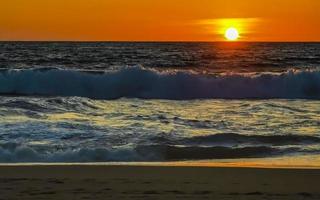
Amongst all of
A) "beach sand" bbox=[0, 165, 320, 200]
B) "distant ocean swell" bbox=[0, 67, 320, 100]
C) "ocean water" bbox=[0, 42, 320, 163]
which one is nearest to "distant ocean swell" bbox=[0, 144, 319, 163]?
"ocean water" bbox=[0, 42, 320, 163]

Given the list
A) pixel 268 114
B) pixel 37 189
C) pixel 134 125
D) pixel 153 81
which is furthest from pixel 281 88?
pixel 37 189

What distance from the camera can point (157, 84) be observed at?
1981 centimetres

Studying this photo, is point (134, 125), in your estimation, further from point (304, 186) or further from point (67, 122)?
point (304, 186)

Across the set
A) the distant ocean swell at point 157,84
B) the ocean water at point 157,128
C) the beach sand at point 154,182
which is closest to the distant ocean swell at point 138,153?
the ocean water at point 157,128

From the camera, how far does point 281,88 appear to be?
19594 mm

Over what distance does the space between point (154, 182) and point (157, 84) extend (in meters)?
14.4

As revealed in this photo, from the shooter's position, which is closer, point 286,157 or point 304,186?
point 304,186

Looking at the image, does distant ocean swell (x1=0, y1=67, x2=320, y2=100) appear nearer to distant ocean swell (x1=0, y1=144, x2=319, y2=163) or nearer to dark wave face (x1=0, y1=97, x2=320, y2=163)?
dark wave face (x1=0, y1=97, x2=320, y2=163)

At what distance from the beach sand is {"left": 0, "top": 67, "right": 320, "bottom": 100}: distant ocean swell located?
11489 millimetres

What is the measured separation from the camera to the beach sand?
15.8 ft

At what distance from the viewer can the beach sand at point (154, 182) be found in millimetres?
4816

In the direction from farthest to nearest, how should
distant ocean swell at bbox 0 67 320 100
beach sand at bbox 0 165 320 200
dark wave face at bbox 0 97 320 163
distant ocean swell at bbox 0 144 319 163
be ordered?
distant ocean swell at bbox 0 67 320 100 < dark wave face at bbox 0 97 320 163 < distant ocean swell at bbox 0 144 319 163 < beach sand at bbox 0 165 320 200

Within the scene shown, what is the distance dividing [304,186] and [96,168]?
2.30 meters

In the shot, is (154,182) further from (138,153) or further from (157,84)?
(157,84)
